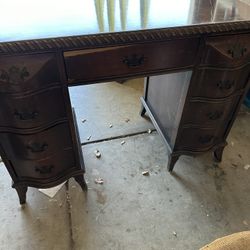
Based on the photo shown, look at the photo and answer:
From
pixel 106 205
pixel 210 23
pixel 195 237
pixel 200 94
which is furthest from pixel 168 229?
pixel 210 23

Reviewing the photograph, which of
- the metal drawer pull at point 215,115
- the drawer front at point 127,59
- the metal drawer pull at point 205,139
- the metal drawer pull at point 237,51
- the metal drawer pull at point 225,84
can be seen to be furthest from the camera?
the metal drawer pull at point 205,139

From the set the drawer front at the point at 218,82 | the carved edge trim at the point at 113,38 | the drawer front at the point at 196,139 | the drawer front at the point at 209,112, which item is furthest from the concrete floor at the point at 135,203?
the carved edge trim at the point at 113,38

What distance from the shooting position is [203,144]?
51.8 inches

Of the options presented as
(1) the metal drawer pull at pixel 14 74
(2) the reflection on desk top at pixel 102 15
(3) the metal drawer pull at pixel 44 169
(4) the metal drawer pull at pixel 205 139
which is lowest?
(4) the metal drawer pull at pixel 205 139

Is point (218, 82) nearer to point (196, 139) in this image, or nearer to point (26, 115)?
point (196, 139)

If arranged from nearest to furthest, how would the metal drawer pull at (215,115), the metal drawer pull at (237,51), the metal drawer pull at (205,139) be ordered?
the metal drawer pull at (237,51)
the metal drawer pull at (215,115)
the metal drawer pull at (205,139)

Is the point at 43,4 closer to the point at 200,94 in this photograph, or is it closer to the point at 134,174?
the point at 200,94

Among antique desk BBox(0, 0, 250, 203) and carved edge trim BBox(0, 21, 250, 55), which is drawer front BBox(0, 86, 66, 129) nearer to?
antique desk BBox(0, 0, 250, 203)

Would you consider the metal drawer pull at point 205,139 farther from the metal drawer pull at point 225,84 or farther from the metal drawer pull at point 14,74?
the metal drawer pull at point 14,74

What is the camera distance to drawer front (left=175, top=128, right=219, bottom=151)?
1238 millimetres

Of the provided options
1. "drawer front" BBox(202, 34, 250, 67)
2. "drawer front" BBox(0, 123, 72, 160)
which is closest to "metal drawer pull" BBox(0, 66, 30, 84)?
"drawer front" BBox(0, 123, 72, 160)

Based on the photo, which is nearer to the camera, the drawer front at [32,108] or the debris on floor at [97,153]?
the drawer front at [32,108]

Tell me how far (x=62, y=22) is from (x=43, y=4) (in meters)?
0.17

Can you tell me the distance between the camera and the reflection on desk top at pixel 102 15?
719mm
